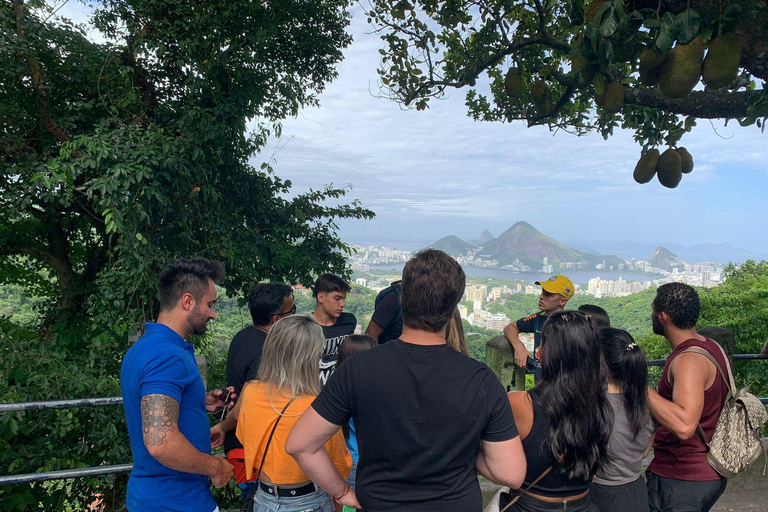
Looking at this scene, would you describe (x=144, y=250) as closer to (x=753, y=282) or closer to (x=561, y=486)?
(x=561, y=486)

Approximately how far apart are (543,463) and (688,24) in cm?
235

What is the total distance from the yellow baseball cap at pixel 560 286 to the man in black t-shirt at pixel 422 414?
2.12 metres

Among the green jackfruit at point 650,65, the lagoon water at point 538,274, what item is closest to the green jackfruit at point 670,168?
the green jackfruit at point 650,65

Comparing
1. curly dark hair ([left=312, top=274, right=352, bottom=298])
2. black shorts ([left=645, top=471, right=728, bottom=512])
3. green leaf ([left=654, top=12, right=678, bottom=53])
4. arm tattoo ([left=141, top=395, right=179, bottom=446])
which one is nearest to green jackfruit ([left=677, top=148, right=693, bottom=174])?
green leaf ([left=654, top=12, right=678, bottom=53])

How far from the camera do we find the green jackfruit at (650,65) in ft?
10.3

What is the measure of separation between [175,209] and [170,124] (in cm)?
106

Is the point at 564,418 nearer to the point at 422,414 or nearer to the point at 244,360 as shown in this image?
the point at 422,414

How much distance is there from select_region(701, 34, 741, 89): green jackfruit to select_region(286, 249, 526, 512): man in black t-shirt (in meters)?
2.53

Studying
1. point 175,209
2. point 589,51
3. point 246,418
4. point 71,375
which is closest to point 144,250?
point 175,209

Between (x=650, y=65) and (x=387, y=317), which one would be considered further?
(x=387, y=317)

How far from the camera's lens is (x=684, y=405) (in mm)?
1974

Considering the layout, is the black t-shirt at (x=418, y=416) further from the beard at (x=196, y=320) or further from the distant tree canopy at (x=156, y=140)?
the distant tree canopy at (x=156, y=140)

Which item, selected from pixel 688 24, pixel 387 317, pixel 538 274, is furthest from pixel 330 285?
pixel 538 274

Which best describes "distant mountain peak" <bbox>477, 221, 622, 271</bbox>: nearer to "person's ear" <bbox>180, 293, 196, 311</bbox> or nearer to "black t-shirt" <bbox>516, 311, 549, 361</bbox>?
"black t-shirt" <bbox>516, 311, 549, 361</bbox>
